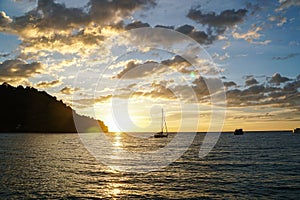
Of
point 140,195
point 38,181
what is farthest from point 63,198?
point 38,181

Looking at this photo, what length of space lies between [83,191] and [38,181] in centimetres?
981

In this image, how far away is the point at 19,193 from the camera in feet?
103

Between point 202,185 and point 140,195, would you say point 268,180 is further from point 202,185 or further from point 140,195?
point 140,195

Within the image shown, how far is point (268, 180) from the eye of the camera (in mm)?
40031

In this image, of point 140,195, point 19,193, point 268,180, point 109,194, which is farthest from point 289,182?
point 19,193

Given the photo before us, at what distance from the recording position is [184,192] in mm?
32562

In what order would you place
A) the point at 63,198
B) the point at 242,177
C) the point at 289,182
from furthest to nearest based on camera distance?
the point at 242,177
the point at 289,182
the point at 63,198

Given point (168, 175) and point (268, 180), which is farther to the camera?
point (168, 175)

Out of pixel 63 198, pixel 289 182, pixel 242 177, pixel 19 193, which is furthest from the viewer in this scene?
pixel 242 177

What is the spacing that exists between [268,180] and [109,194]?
23.1m

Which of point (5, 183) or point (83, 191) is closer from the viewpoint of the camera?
point (83, 191)

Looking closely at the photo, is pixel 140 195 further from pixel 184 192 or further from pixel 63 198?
pixel 63 198

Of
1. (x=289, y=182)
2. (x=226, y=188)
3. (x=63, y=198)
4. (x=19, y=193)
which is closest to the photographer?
(x=63, y=198)

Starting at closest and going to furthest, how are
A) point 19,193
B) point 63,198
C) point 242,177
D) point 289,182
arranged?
point 63,198 < point 19,193 < point 289,182 < point 242,177
